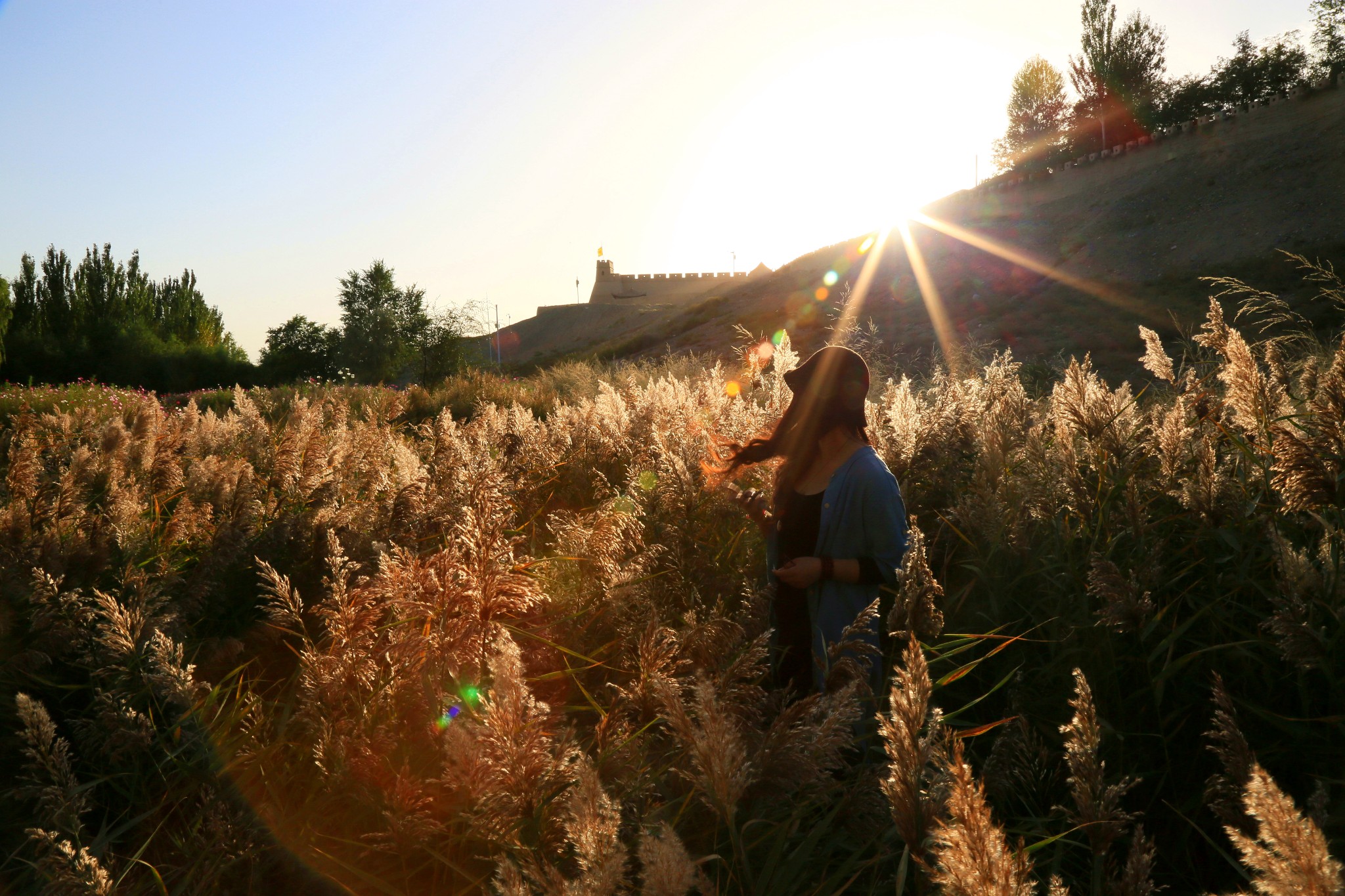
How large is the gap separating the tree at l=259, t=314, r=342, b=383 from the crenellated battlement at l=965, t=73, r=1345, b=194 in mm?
52454

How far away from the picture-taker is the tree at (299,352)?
5428 cm

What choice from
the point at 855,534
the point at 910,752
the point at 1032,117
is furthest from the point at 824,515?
the point at 1032,117

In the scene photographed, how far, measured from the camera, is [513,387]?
1447cm

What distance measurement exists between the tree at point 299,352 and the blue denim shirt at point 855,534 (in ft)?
179

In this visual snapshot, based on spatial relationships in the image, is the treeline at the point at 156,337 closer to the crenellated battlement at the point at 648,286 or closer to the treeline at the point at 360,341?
the treeline at the point at 360,341

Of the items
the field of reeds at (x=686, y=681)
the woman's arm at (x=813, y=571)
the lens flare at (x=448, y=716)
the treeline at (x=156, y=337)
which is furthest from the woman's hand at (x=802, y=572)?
the treeline at (x=156, y=337)

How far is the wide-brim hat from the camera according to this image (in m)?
3.17

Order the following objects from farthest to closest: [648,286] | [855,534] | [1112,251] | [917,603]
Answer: [648,286], [1112,251], [855,534], [917,603]

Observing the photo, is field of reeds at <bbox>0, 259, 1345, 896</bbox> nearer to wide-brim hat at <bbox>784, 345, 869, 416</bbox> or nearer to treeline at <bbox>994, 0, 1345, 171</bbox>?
wide-brim hat at <bbox>784, 345, 869, 416</bbox>

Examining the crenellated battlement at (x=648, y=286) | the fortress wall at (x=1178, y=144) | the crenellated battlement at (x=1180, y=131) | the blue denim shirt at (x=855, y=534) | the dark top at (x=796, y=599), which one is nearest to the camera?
the blue denim shirt at (x=855, y=534)

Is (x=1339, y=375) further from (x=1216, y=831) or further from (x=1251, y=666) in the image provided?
(x=1216, y=831)

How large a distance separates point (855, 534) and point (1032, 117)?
3281 inches

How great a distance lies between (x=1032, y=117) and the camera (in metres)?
72.4

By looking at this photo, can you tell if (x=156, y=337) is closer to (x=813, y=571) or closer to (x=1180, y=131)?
(x=813, y=571)
